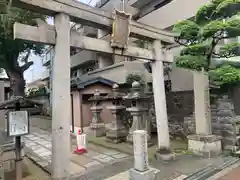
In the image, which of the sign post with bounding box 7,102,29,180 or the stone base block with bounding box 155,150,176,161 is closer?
the sign post with bounding box 7,102,29,180

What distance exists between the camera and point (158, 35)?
6.89m

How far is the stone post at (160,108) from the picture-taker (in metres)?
6.66

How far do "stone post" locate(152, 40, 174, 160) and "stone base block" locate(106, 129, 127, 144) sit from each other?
3039 mm

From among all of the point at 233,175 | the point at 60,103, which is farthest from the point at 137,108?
the point at 60,103

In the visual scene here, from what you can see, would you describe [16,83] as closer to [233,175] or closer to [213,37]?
[213,37]

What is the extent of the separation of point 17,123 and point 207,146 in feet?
19.9

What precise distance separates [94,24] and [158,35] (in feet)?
8.48

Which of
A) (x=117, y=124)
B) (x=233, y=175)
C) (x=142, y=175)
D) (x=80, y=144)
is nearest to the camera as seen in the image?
(x=142, y=175)

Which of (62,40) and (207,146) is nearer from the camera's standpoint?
(62,40)

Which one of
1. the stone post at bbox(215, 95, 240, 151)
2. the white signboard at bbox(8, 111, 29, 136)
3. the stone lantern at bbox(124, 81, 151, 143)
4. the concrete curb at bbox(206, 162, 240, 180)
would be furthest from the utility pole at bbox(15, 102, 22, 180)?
the stone post at bbox(215, 95, 240, 151)

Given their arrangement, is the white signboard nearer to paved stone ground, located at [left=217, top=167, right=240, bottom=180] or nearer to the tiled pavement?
the tiled pavement

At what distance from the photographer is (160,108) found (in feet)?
22.2

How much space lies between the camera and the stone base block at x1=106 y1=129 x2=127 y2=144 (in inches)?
369

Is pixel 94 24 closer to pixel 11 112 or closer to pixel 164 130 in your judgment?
pixel 11 112
